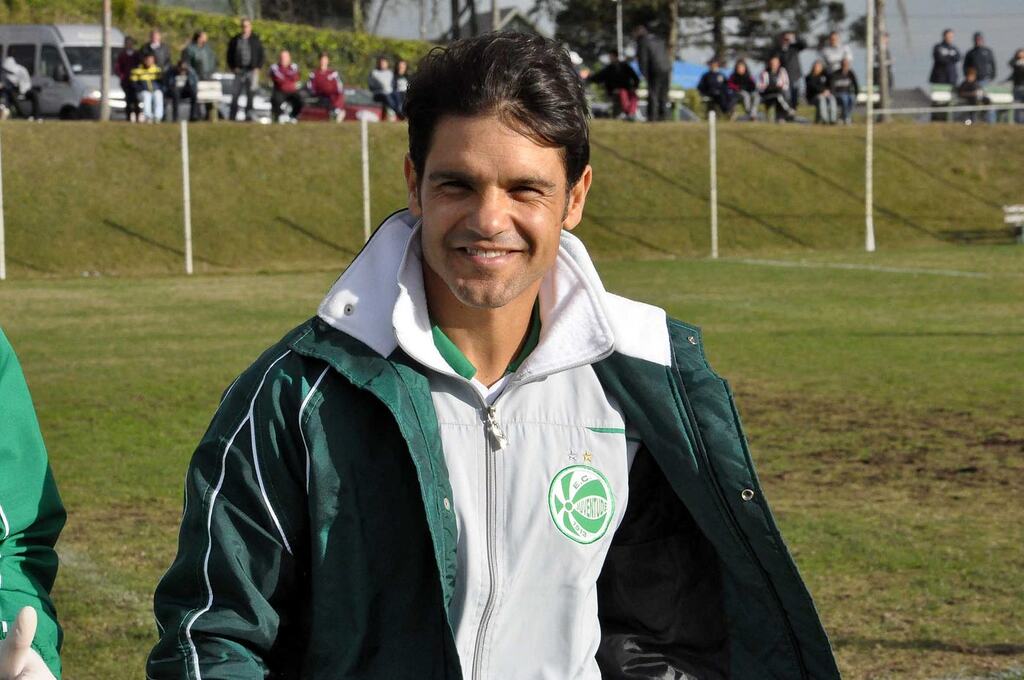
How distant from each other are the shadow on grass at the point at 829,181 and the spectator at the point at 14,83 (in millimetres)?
14605

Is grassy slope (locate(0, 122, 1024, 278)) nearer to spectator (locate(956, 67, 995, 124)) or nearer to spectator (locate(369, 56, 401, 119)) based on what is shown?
spectator (locate(956, 67, 995, 124))

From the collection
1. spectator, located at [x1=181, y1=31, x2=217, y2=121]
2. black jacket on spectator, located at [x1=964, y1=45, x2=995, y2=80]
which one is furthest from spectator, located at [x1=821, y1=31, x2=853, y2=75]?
spectator, located at [x1=181, y1=31, x2=217, y2=121]

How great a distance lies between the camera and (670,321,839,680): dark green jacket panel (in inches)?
112

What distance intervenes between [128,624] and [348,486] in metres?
3.76

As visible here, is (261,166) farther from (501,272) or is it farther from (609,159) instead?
(501,272)

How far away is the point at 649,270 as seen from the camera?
2530 cm

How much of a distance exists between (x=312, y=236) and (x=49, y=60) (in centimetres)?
1025

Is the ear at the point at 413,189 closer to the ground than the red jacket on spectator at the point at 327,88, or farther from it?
closer to the ground

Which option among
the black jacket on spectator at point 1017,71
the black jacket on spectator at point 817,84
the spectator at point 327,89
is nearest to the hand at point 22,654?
the spectator at point 327,89

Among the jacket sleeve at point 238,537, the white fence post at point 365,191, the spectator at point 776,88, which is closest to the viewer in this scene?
the jacket sleeve at point 238,537

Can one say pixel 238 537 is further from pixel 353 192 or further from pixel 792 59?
pixel 792 59

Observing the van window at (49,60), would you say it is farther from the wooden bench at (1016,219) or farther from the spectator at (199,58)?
the wooden bench at (1016,219)

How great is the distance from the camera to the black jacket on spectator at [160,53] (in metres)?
31.8

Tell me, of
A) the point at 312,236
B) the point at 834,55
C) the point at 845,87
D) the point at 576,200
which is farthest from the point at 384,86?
the point at 576,200
